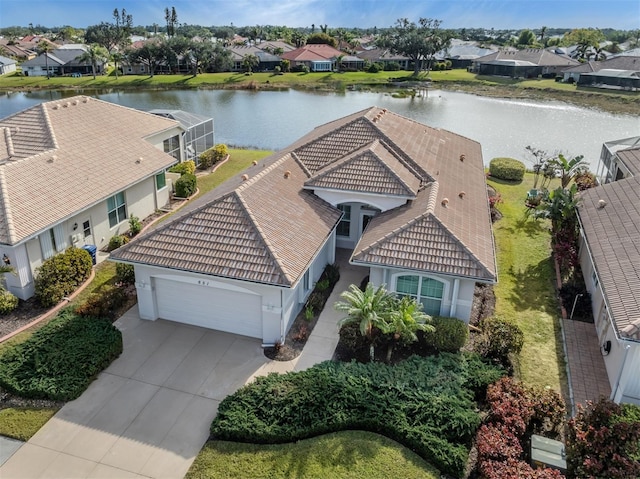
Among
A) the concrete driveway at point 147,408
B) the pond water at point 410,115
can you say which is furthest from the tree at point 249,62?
the concrete driveway at point 147,408

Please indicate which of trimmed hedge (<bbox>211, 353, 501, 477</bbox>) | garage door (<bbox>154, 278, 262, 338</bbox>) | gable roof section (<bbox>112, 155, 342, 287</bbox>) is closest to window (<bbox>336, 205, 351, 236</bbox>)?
gable roof section (<bbox>112, 155, 342, 287</bbox>)

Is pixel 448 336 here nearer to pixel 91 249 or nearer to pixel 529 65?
pixel 91 249

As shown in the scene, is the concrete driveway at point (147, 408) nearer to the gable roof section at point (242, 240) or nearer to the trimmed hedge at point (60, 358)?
the trimmed hedge at point (60, 358)

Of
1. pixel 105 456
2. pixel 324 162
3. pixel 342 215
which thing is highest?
pixel 324 162

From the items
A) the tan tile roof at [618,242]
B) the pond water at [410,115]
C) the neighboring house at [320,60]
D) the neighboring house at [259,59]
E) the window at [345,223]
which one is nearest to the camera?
the tan tile roof at [618,242]

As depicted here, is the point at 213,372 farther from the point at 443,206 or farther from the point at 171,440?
the point at 443,206

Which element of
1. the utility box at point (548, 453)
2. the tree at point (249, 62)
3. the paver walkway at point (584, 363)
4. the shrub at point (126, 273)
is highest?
the tree at point (249, 62)

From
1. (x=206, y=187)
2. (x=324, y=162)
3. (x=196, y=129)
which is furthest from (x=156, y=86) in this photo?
(x=324, y=162)
